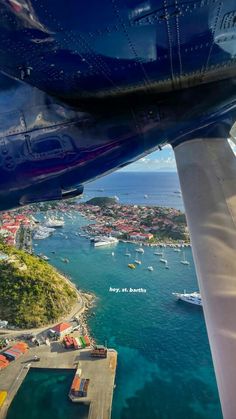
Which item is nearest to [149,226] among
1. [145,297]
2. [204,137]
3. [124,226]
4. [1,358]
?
[124,226]

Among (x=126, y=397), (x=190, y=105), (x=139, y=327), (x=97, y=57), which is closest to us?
(x=97, y=57)

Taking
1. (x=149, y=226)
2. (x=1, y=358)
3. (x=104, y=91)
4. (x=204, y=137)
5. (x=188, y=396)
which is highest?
(x=149, y=226)

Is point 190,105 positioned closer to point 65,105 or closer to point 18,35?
point 65,105

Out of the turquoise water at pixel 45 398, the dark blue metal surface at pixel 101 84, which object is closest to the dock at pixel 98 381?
the turquoise water at pixel 45 398

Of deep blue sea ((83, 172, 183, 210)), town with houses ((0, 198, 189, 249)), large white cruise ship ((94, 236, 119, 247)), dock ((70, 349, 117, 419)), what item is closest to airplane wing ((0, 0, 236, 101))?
dock ((70, 349, 117, 419))

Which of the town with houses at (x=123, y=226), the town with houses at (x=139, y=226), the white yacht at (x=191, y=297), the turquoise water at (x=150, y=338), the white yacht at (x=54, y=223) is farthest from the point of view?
the white yacht at (x=54, y=223)

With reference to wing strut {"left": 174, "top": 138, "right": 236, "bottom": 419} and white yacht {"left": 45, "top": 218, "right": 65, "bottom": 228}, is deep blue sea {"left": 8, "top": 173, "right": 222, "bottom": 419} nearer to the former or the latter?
wing strut {"left": 174, "top": 138, "right": 236, "bottom": 419}

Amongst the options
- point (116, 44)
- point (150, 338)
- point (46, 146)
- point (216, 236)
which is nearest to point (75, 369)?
point (150, 338)

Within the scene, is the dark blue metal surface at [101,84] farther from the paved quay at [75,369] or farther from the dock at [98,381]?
the paved quay at [75,369]
